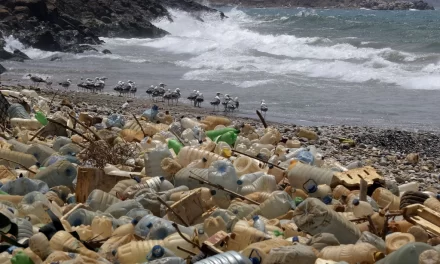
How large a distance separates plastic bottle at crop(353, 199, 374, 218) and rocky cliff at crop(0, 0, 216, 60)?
74.7 ft

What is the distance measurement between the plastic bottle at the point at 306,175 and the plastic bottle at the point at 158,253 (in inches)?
95.3

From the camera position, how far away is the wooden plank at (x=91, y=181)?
700 centimetres

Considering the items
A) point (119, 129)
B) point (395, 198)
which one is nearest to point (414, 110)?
point (119, 129)

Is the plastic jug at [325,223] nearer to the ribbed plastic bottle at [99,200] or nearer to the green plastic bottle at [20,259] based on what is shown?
the ribbed plastic bottle at [99,200]

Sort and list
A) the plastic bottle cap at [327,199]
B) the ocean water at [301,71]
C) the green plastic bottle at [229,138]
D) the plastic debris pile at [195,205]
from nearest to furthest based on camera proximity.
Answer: the plastic debris pile at [195,205] → the plastic bottle cap at [327,199] → the green plastic bottle at [229,138] → the ocean water at [301,71]

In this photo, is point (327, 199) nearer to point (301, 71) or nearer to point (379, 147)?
point (379, 147)

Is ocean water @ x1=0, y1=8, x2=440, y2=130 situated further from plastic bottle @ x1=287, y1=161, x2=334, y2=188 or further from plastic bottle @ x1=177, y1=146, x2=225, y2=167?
plastic bottle @ x1=287, y1=161, x2=334, y2=188

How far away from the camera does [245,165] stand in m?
7.59

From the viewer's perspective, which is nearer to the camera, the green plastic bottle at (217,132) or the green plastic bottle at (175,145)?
the green plastic bottle at (175,145)

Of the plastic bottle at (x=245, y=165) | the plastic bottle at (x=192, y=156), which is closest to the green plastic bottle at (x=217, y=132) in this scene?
the plastic bottle at (x=192, y=156)

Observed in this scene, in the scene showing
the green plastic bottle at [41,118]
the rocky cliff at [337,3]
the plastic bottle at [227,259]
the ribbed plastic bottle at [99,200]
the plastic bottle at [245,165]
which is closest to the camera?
the plastic bottle at [227,259]

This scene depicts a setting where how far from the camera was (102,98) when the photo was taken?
56.7 ft

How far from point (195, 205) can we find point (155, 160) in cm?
137

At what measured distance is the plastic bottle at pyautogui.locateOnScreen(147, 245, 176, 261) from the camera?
195 inches
